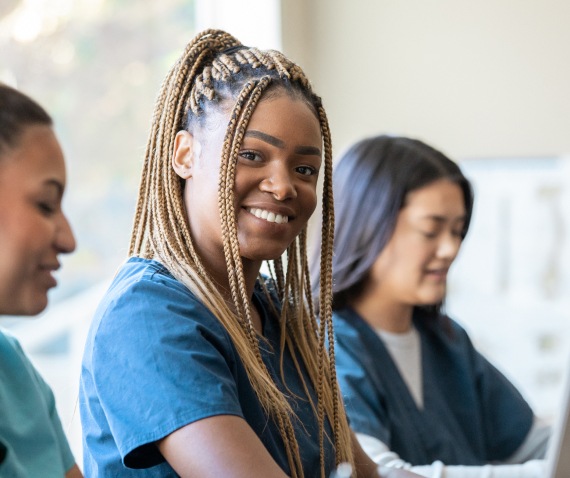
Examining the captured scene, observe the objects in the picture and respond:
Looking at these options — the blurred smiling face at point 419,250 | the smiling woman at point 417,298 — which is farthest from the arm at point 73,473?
the blurred smiling face at point 419,250

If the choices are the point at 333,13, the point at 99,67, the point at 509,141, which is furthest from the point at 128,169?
the point at 509,141

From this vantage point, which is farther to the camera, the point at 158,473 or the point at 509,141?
the point at 509,141

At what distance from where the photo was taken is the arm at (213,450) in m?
0.90

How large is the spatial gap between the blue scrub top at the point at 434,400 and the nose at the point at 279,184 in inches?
21.9

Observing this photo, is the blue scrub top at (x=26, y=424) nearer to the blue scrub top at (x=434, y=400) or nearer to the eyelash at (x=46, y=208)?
the eyelash at (x=46, y=208)

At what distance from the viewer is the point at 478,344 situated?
8.68 ft

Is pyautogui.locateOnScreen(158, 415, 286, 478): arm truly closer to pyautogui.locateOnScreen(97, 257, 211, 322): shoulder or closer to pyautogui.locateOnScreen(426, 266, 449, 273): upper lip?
pyautogui.locateOnScreen(97, 257, 211, 322): shoulder

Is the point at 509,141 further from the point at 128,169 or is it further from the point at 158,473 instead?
the point at 158,473

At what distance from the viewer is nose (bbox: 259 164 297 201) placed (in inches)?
42.6

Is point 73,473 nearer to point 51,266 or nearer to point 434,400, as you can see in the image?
point 51,266

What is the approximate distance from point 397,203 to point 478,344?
1.04m

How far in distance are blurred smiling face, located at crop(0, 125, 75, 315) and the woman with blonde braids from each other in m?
0.09

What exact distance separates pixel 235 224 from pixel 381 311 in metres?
0.71

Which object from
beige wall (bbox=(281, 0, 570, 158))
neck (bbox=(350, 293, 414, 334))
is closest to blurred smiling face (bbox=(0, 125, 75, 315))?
neck (bbox=(350, 293, 414, 334))
